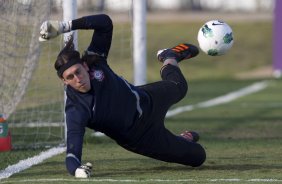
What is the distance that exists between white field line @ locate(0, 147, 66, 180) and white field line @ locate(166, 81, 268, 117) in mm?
4972

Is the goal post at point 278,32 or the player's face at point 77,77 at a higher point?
the player's face at point 77,77

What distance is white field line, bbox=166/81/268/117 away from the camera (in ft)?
55.3

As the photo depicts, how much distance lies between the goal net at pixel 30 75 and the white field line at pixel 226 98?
2.98 meters

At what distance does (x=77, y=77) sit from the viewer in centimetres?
847

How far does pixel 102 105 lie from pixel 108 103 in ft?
0.27

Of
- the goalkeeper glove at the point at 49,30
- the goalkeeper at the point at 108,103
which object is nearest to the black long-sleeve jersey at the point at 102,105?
the goalkeeper at the point at 108,103

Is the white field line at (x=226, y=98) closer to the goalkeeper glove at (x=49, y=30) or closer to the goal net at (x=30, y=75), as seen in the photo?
the goal net at (x=30, y=75)

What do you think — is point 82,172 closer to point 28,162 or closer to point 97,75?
point 97,75

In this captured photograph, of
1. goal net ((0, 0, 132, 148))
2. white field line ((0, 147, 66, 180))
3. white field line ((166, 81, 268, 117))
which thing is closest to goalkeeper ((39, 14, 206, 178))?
white field line ((0, 147, 66, 180))

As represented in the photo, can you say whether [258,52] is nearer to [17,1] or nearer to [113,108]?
[17,1]

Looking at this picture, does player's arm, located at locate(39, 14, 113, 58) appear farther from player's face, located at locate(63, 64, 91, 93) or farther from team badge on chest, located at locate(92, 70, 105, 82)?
player's face, located at locate(63, 64, 91, 93)

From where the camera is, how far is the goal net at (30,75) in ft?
37.2

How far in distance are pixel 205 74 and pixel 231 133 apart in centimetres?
1855

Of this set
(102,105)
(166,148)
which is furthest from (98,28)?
(166,148)
